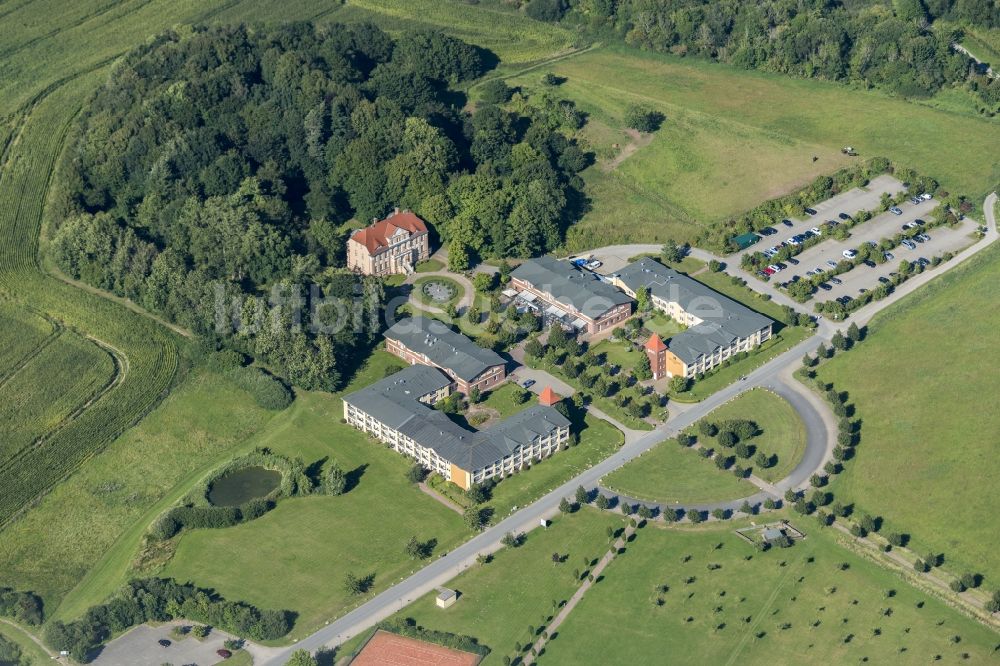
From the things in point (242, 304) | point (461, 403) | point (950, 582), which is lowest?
point (950, 582)

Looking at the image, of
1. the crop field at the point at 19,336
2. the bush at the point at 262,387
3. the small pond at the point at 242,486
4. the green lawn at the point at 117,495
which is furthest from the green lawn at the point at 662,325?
the crop field at the point at 19,336

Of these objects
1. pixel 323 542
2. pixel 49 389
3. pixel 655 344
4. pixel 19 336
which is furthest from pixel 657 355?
pixel 19 336

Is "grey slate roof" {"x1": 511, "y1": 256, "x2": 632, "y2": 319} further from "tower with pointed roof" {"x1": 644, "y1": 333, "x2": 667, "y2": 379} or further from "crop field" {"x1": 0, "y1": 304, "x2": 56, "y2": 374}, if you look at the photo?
"crop field" {"x1": 0, "y1": 304, "x2": 56, "y2": 374}

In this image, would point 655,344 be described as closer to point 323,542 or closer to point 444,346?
point 444,346

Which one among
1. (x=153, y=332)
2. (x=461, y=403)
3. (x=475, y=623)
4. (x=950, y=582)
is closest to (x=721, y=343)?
(x=461, y=403)

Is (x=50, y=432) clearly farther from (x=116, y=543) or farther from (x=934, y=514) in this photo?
(x=934, y=514)

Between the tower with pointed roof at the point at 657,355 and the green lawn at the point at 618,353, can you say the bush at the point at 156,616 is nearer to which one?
the green lawn at the point at 618,353
